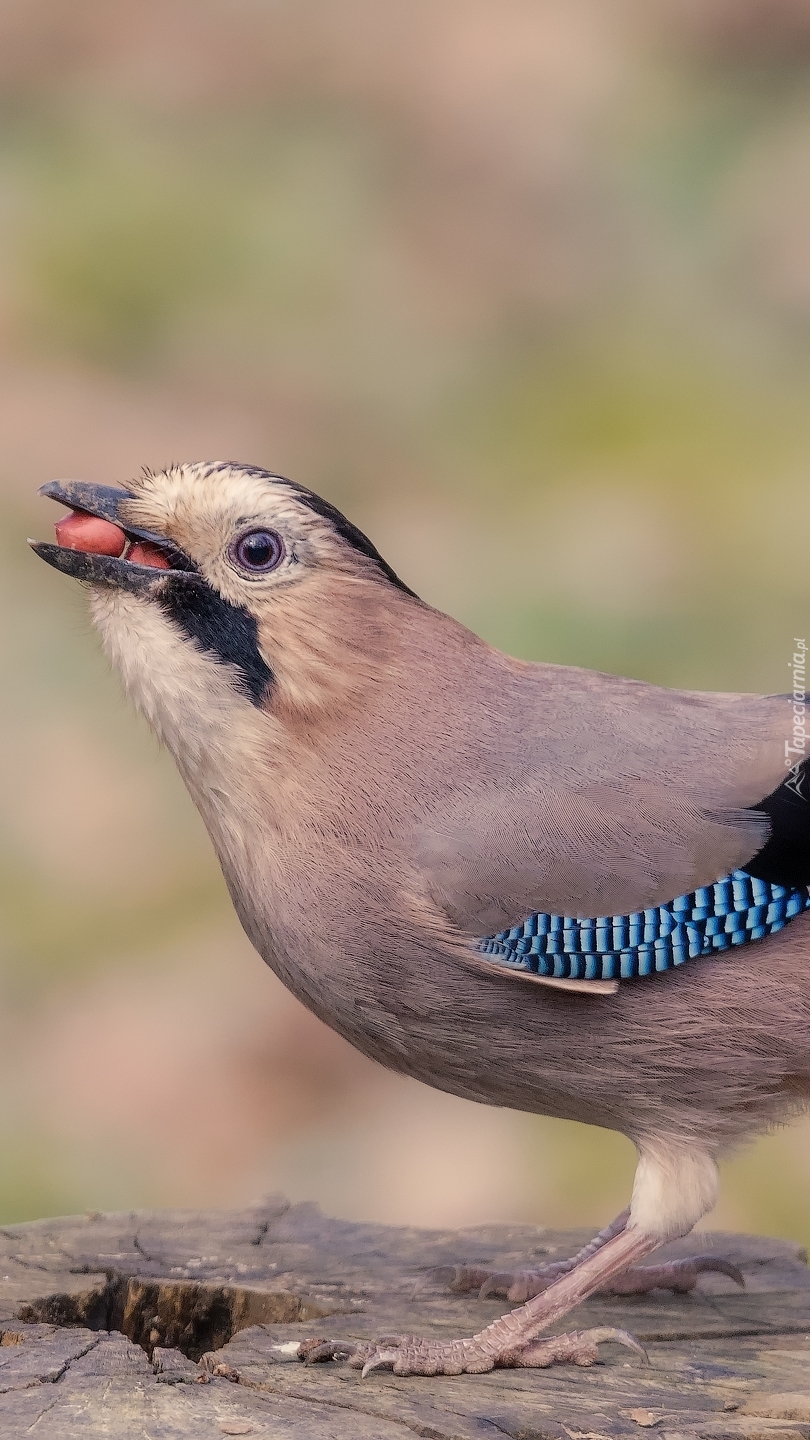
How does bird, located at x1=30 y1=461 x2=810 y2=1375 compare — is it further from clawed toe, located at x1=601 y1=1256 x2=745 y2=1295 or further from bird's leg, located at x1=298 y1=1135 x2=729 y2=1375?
clawed toe, located at x1=601 y1=1256 x2=745 y2=1295

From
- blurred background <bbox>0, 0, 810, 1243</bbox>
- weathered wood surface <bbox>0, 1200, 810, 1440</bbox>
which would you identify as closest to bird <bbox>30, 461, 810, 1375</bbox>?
weathered wood surface <bbox>0, 1200, 810, 1440</bbox>

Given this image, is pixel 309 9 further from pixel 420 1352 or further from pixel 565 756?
pixel 420 1352

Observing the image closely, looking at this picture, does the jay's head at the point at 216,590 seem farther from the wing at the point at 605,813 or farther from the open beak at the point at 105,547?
the wing at the point at 605,813

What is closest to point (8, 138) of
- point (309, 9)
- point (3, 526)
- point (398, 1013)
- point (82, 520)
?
point (309, 9)

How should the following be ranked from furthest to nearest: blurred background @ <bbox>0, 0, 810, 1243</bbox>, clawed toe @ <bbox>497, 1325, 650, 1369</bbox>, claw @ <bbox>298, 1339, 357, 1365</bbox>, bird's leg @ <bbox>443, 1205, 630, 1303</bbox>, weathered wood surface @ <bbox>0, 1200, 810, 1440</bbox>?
1. blurred background @ <bbox>0, 0, 810, 1243</bbox>
2. bird's leg @ <bbox>443, 1205, 630, 1303</bbox>
3. clawed toe @ <bbox>497, 1325, 650, 1369</bbox>
4. claw @ <bbox>298, 1339, 357, 1365</bbox>
5. weathered wood surface @ <bbox>0, 1200, 810, 1440</bbox>

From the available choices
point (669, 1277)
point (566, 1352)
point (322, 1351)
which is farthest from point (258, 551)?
point (669, 1277)

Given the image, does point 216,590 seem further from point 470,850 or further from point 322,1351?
point 322,1351

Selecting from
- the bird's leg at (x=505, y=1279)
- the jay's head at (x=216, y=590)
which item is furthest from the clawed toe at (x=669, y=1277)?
the jay's head at (x=216, y=590)
